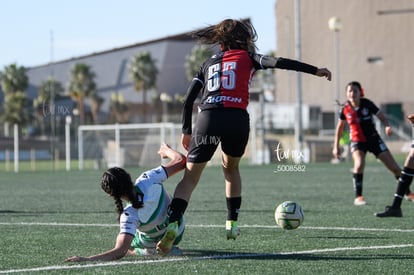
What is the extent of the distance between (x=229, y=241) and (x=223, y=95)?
160cm

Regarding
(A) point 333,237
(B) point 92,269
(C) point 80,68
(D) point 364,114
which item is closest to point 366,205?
Answer: (D) point 364,114

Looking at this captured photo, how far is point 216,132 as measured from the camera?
793 cm

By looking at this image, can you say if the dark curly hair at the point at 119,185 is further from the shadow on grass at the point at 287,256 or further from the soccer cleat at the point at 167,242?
the shadow on grass at the point at 287,256

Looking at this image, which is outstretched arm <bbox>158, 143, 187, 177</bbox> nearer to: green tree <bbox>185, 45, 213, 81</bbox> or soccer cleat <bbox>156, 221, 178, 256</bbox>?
soccer cleat <bbox>156, 221, 178, 256</bbox>

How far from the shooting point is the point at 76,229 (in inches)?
398

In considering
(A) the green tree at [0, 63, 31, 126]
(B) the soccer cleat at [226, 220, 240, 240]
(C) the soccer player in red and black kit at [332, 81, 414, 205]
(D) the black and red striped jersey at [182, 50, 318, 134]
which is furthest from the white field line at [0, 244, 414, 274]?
(A) the green tree at [0, 63, 31, 126]

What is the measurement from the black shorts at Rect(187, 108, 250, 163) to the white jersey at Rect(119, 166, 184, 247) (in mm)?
383

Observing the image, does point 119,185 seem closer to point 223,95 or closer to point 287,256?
point 223,95

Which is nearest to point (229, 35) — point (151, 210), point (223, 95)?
point (223, 95)

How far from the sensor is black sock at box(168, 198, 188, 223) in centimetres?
775

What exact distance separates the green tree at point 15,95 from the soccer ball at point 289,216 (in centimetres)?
7575

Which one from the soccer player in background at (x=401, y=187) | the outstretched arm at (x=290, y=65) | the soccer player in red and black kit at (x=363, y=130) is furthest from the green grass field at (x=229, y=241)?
the outstretched arm at (x=290, y=65)

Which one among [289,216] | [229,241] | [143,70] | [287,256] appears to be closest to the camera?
[287,256]

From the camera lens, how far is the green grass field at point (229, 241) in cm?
696
